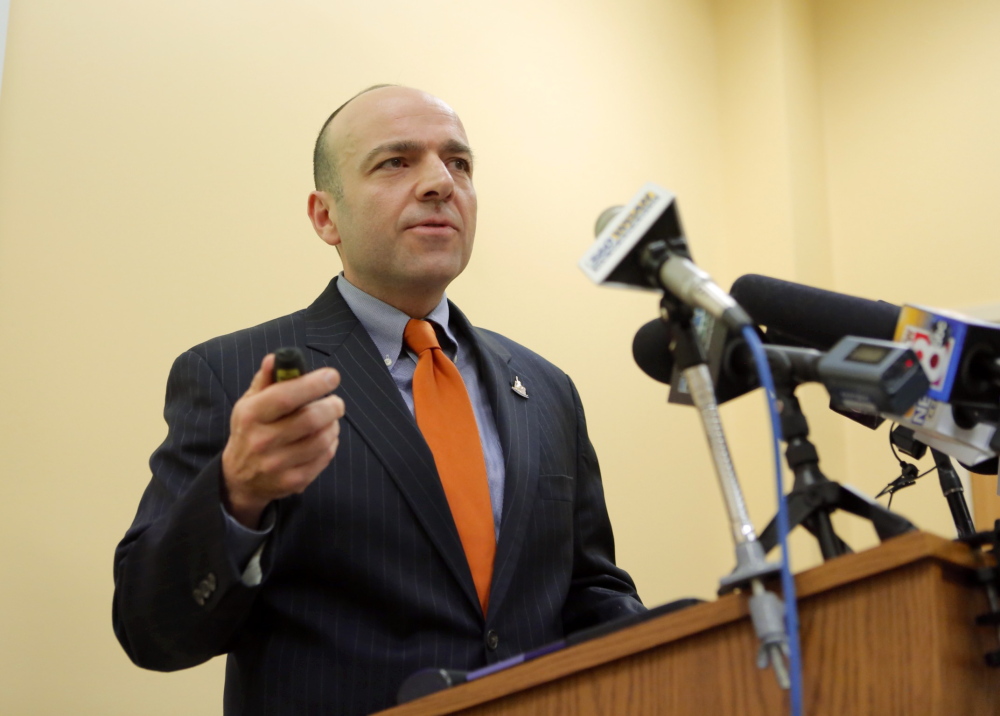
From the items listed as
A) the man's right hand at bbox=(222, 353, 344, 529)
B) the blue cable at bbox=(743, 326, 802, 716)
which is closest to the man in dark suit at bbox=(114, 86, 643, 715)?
the man's right hand at bbox=(222, 353, 344, 529)

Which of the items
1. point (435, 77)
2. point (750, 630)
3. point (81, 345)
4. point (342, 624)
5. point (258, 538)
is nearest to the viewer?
point (750, 630)

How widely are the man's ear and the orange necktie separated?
29cm

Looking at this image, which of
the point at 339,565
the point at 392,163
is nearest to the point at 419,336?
the point at 392,163

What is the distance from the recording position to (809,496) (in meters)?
0.82

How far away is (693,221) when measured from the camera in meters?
3.62

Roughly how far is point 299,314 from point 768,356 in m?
0.93

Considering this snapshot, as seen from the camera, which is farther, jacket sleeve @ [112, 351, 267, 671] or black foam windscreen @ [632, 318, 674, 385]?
black foam windscreen @ [632, 318, 674, 385]

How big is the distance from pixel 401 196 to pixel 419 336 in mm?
250

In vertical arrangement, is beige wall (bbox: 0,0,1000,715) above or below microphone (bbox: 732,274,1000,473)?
above

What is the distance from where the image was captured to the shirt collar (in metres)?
1.55

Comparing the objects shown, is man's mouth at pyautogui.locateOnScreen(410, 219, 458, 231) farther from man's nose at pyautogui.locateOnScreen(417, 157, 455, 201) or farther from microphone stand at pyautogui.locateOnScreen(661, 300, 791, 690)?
microphone stand at pyautogui.locateOnScreen(661, 300, 791, 690)

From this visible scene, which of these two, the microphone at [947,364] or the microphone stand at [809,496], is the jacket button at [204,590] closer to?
the microphone stand at [809,496]

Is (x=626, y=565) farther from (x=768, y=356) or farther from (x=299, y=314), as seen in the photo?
(x=768, y=356)

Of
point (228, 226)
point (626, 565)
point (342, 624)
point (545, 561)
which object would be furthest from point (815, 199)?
point (342, 624)
